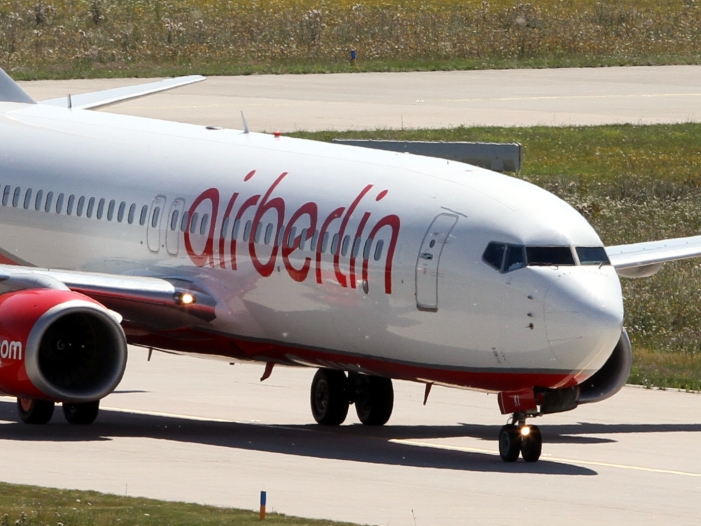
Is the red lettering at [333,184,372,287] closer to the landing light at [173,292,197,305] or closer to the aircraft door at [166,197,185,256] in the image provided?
the landing light at [173,292,197,305]

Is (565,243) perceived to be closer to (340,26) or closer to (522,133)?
(522,133)

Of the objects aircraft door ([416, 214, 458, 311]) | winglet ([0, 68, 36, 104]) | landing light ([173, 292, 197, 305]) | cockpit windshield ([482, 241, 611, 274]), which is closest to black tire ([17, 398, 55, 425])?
landing light ([173, 292, 197, 305])

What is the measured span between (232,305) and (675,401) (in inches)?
374

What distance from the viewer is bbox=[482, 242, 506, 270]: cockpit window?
80.2ft

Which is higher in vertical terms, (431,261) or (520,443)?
(431,261)

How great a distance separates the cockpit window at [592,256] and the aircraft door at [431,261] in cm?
184

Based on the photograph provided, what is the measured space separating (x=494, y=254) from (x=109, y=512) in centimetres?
727

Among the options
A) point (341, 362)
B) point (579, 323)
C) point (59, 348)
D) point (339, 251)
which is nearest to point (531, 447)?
point (579, 323)

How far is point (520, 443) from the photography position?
24.9 metres

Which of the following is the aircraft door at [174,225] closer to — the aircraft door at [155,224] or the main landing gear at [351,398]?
the aircraft door at [155,224]

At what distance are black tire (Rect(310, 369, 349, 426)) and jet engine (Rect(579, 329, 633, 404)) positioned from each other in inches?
165

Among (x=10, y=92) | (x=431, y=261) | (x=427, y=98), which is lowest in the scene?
(x=431, y=261)

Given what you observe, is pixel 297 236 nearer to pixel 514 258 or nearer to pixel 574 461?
pixel 514 258

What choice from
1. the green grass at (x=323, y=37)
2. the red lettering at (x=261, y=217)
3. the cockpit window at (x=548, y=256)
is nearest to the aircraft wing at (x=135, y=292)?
the red lettering at (x=261, y=217)
